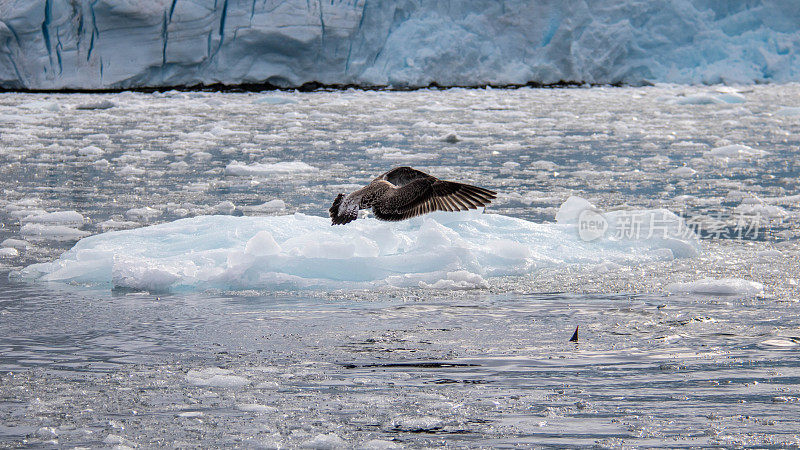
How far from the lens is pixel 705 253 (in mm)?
5023

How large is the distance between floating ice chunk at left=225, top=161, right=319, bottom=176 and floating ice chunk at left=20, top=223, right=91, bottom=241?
3.07 metres

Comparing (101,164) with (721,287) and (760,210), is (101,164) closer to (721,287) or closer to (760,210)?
(760,210)

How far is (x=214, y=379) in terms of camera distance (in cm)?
297

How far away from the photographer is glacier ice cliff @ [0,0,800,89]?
20234 mm

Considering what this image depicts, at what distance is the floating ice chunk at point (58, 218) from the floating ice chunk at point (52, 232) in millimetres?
200

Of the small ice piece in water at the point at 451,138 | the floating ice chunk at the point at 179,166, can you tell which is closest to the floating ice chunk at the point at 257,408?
the floating ice chunk at the point at 179,166

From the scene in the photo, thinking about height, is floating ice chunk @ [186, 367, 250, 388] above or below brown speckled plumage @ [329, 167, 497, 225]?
below

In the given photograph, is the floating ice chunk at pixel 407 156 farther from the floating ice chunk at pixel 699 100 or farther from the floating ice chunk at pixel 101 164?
the floating ice chunk at pixel 699 100

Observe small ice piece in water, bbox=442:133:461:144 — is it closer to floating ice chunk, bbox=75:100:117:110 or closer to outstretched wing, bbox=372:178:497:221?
outstretched wing, bbox=372:178:497:221

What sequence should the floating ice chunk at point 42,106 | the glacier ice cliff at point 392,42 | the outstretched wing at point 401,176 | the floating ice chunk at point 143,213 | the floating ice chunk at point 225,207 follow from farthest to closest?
1. the glacier ice cliff at point 392,42
2. the floating ice chunk at point 42,106
3. the floating ice chunk at point 225,207
4. the floating ice chunk at point 143,213
5. the outstretched wing at point 401,176

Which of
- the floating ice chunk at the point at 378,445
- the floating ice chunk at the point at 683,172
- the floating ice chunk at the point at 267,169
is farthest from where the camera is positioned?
the floating ice chunk at the point at 267,169

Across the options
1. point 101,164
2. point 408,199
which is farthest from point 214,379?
point 101,164

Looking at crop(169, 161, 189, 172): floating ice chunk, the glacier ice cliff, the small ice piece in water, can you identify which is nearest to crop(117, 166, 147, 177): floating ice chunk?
crop(169, 161, 189, 172): floating ice chunk
